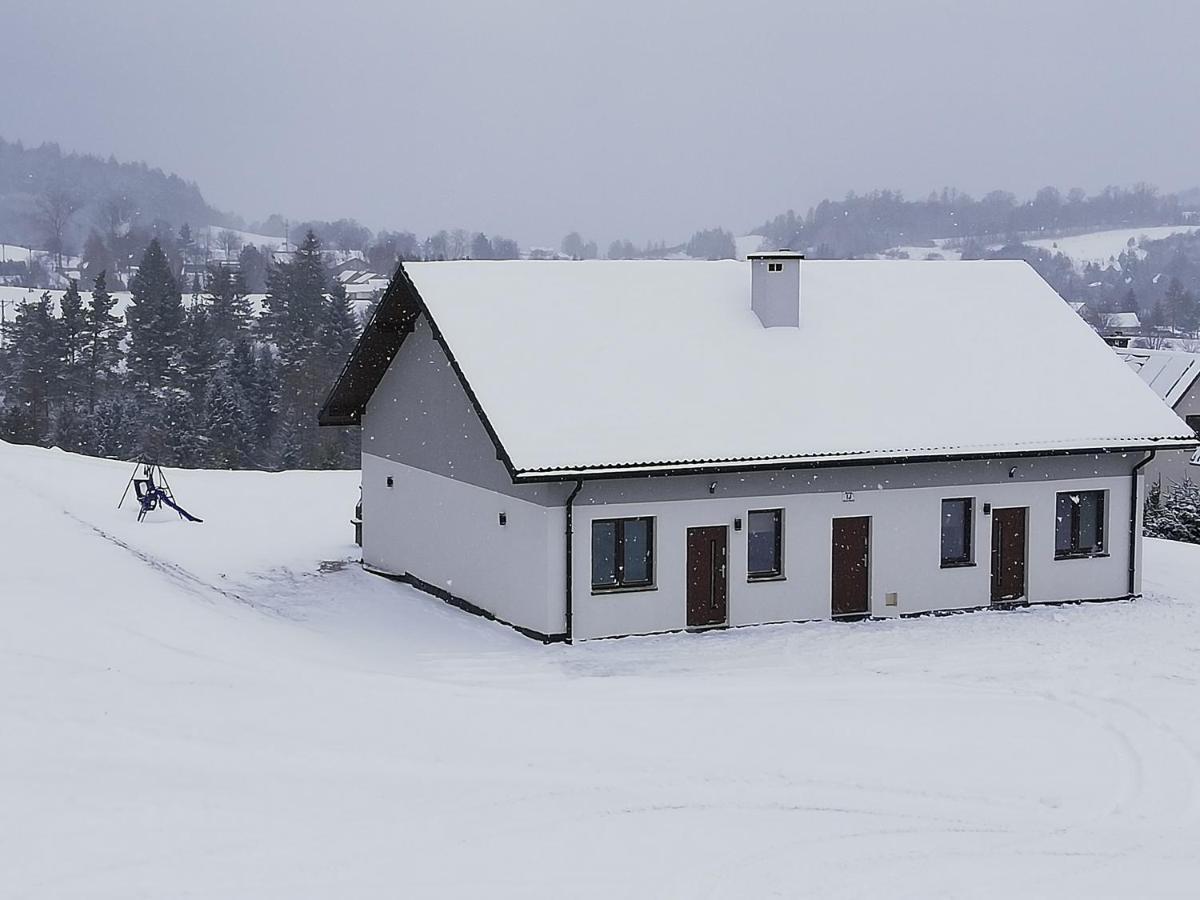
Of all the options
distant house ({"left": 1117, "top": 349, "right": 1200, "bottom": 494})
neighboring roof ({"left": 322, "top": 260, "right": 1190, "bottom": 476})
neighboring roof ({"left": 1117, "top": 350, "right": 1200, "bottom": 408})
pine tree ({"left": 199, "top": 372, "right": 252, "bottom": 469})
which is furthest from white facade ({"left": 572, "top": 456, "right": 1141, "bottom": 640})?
pine tree ({"left": 199, "top": 372, "right": 252, "bottom": 469})

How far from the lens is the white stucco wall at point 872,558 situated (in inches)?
803

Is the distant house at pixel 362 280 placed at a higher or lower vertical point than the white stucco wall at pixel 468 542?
higher

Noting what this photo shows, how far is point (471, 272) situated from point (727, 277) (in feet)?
14.6

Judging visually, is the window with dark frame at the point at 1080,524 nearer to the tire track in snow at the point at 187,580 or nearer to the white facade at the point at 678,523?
the white facade at the point at 678,523

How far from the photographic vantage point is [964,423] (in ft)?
73.7

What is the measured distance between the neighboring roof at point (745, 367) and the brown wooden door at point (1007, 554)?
123 cm

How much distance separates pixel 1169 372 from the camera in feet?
212

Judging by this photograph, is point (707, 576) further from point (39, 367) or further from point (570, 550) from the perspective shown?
point (39, 367)

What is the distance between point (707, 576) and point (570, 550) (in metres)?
2.22

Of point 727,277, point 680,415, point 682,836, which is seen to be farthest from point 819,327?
point 682,836

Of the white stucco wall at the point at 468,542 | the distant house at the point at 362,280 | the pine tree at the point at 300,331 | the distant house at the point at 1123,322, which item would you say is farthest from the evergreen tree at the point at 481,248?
the white stucco wall at the point at 468,542

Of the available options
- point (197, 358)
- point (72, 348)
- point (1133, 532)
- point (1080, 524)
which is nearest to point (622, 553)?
point (1080, 524)

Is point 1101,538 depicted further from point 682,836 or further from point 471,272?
point 682,836

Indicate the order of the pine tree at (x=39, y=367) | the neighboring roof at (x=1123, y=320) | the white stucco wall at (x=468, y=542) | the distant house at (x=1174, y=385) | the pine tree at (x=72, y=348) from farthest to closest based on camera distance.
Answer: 1. the neighboring roof at (x=1123, y=320)
2. the pine tree at (x=72, y=348)
3. the pine tree at (x=39, y=367)
4. the distant house at (x=1174, y=385)
5. the white stucco wall at (x=468, y=542)
